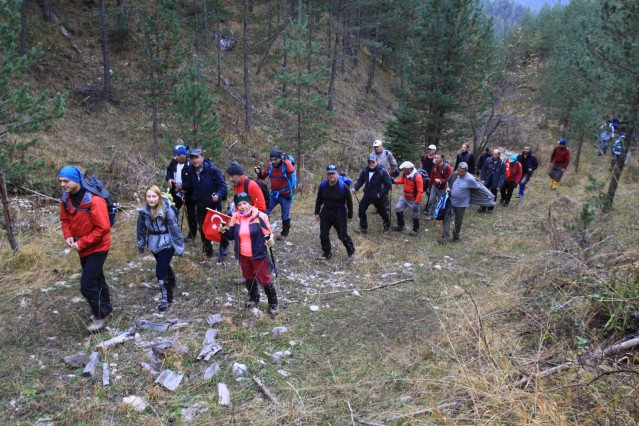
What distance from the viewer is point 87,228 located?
5031mm

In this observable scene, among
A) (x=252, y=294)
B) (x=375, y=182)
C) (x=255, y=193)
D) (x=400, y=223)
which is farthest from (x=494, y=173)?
(x=252, y=294)

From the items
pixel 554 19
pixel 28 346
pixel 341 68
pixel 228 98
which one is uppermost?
pixel 554 19

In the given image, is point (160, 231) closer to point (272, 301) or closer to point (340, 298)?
point (272, 301)

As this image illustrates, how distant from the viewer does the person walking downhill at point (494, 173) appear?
1210cm

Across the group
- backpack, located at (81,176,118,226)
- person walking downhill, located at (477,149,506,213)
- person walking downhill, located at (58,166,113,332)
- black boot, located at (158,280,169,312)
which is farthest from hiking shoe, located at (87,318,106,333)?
person walking downhill, located at (477,149,506,213)

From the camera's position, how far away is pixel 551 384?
361cm

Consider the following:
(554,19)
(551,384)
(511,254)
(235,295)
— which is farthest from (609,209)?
(554,19)

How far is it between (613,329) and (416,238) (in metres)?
5.63

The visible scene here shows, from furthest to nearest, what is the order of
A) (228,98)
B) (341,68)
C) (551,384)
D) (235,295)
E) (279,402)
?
(341,68) < (228,98) < (235,295) < (279,402) < (551,384)

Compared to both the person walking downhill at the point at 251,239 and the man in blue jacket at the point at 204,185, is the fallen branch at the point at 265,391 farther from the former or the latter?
the man in blue jacket at the point at 204,185

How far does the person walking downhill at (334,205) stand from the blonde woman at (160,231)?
Answer: 2948 mm

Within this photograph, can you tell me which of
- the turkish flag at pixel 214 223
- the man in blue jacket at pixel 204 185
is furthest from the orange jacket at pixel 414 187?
the turkish flag at pixel 214 223

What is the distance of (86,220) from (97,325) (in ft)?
4.71

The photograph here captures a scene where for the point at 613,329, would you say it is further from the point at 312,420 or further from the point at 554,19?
the point at 554,19
